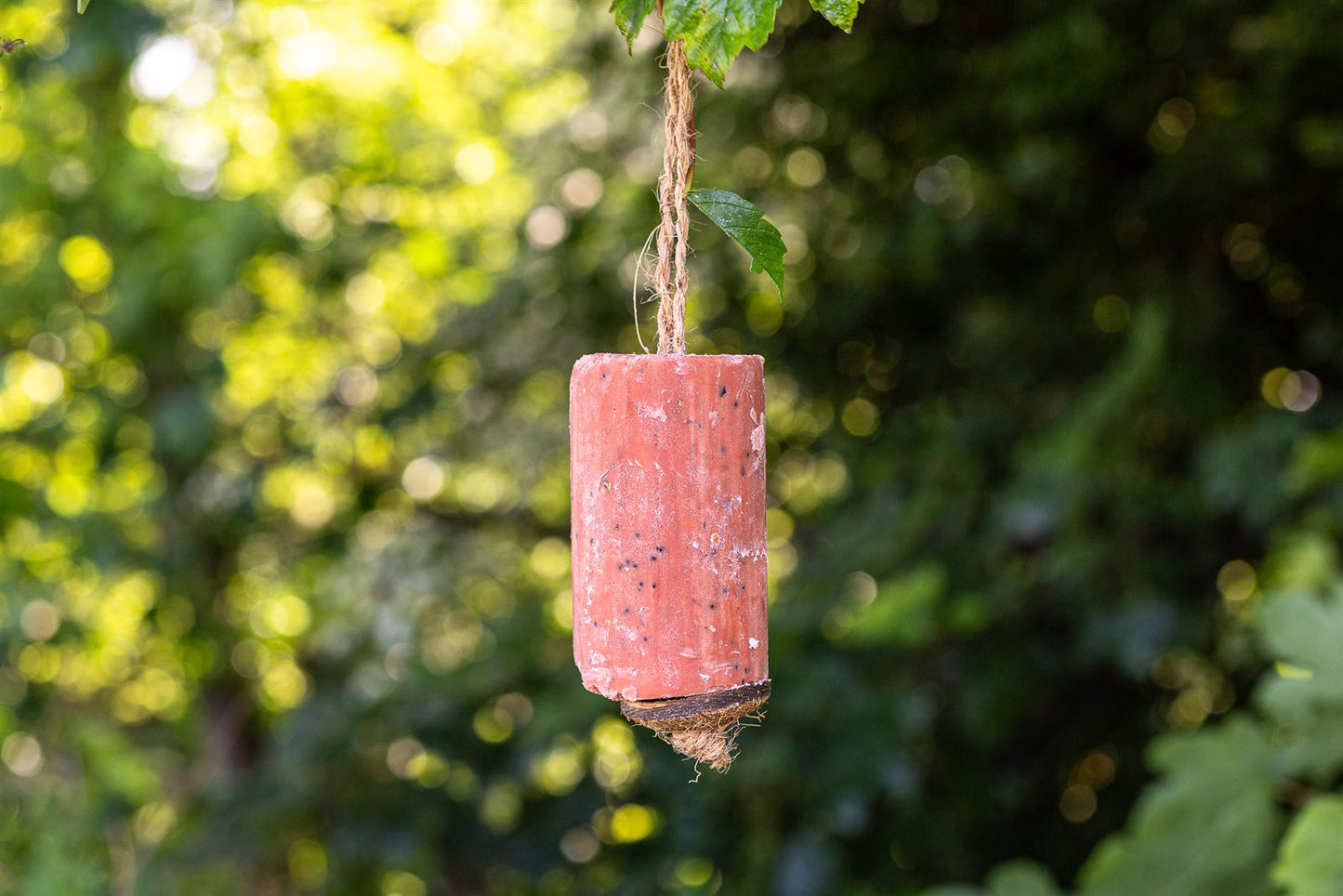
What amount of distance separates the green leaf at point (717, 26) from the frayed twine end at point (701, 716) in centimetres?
45

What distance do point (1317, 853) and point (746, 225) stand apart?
1.29m

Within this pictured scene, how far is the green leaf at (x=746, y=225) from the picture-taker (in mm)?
826

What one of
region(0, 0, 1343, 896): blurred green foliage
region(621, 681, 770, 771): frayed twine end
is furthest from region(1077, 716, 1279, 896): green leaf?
region(621, 681, 770, 771): frayed twine end

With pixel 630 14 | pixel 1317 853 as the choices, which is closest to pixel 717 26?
pixel 630 14

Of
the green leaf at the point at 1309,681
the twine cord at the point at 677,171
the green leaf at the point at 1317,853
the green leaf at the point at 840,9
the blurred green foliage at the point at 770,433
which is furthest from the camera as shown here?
the blurred green foliage at the point at 770,433

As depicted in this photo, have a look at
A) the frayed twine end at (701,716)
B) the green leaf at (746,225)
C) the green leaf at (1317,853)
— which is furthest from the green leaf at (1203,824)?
the green leaf at (746,225)

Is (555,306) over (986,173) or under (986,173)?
under

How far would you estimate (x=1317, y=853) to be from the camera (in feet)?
5.27

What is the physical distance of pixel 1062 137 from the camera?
9.62 feet

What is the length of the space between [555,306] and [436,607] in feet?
3.64

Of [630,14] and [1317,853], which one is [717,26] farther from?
[1317,853]

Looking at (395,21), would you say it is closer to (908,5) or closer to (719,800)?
(908,5)

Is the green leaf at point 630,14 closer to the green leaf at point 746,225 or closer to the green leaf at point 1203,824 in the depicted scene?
the green leaf at point 746,225

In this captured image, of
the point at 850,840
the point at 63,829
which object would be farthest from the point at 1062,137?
the point at 63,829
